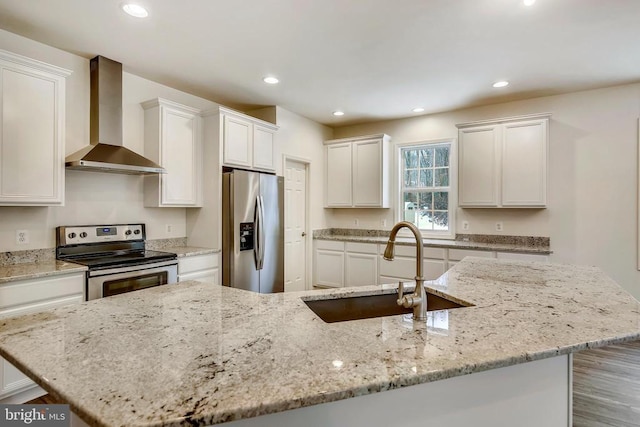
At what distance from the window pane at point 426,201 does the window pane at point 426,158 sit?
0.41 meters

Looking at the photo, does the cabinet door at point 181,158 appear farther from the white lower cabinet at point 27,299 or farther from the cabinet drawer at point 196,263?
the white lower cabinet at point 27,299

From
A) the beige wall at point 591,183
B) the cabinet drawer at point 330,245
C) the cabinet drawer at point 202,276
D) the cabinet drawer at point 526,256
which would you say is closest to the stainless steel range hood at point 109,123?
the cabinet drawer at point 202,276

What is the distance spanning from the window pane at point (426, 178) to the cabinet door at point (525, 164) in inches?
41.2

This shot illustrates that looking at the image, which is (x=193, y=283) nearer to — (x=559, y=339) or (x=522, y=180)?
(x=559, y=339)

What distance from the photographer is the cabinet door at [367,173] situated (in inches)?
192

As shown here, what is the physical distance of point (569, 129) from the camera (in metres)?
3.84

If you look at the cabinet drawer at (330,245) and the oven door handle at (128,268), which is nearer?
the oven door handle at (128,268)

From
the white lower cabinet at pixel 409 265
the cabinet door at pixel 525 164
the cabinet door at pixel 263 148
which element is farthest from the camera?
the white lower cabinet at pixel 409 265

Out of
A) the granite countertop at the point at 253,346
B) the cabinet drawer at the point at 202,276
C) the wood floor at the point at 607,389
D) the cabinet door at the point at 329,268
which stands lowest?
the wood floor at the point at 607,389

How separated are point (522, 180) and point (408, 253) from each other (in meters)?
1.59

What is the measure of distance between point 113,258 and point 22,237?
2.18ft

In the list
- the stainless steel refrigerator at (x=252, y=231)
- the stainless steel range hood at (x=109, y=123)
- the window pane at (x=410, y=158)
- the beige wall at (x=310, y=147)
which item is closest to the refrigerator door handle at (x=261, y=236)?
the stainless steel refrigerator at (x=252, y=231)

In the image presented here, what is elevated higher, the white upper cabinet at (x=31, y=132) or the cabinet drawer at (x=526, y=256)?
the white upper cabinet at (x=31, y=132)

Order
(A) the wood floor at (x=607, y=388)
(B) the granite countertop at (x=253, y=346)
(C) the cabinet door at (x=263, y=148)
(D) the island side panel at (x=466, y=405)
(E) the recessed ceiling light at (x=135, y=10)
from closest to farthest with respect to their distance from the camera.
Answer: (B) the granite countertop at (x=253, y=346) < (D) the island side panel at (x=466, y=405) < (A) the wood floor at (x=607, y=388) < (E) the recessed ceiling light at (x=135, y=10) < (C) the cabinet door at (x=263, y=148)
